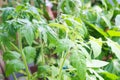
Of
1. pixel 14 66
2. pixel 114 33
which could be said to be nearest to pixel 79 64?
pixel 14 66

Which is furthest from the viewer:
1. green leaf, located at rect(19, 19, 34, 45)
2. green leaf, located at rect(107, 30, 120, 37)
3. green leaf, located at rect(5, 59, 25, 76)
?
green leaf, located at rect(107, 30, 120, 37)

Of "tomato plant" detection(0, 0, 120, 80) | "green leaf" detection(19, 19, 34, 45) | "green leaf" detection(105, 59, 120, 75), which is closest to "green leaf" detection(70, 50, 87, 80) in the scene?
"tomato plant" detection(0, 0, 120, 80)

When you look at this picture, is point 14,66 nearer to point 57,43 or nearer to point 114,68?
point 57,43

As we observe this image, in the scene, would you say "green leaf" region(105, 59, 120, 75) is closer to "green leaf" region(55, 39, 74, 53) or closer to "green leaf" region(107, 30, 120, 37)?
"green leaf" region(107, 30, 120, 37)

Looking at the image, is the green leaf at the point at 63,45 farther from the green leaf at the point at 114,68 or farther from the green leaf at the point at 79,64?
the green leaf at the point at 114,68

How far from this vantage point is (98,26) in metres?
1.48

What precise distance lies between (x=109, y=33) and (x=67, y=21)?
446 mm

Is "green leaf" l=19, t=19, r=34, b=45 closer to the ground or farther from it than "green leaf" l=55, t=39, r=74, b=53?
farther from it

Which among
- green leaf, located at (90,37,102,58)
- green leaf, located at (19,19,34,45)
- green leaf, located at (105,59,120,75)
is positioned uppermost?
green leaf, located at (19,19,34,45)

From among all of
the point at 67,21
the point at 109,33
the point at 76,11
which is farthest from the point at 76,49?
the point at 109,33

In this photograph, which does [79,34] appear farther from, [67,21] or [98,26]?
[98,26]

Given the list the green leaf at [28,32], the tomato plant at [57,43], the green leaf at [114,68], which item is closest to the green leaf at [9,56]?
the tomato plant at [57,43]

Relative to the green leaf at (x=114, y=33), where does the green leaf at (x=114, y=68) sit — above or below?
below

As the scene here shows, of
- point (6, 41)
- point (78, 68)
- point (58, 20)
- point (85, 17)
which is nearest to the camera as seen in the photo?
point (78, 68)
